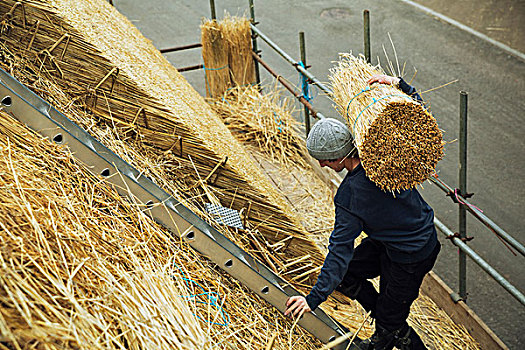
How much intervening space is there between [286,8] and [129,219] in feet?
27.1

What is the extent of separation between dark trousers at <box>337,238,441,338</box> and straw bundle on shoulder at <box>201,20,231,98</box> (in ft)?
9.55

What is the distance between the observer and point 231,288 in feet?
6.86

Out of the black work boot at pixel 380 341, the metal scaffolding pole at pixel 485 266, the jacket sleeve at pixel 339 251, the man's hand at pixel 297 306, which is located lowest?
the black work boot at pixel 380 341

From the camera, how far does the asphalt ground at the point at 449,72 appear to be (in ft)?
14.4

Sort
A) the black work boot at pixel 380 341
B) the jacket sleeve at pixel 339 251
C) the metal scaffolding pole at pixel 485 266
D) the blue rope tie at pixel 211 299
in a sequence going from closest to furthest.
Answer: the blue rope tie at pixel 211 299 < the jacket sleeve at pixel 339 251 < the black work boot at pixel 380 341 < the metal scaffolding pole at pixel 485 266

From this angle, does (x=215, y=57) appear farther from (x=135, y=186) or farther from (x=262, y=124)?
(x=135, y=186)

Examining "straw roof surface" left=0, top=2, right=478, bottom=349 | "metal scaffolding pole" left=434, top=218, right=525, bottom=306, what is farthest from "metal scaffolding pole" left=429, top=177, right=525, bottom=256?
"straw roof surface" left=0, top=2, right=478, bottom=349

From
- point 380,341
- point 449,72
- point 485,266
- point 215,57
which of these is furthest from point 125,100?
point 449,72

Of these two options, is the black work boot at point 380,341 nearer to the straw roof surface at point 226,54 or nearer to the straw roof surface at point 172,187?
the straw roof surface at point 172,187

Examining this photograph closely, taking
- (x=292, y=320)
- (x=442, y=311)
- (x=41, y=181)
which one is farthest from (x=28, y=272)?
(x=442, y=311)

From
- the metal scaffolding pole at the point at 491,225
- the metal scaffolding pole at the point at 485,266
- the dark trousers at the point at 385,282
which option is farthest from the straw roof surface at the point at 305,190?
the metal scaffolding pole at the point at 491,225

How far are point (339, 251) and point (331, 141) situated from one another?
462 mm

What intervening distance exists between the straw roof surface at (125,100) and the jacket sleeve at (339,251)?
251 millimetres

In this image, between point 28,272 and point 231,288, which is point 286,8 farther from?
point 28,272
